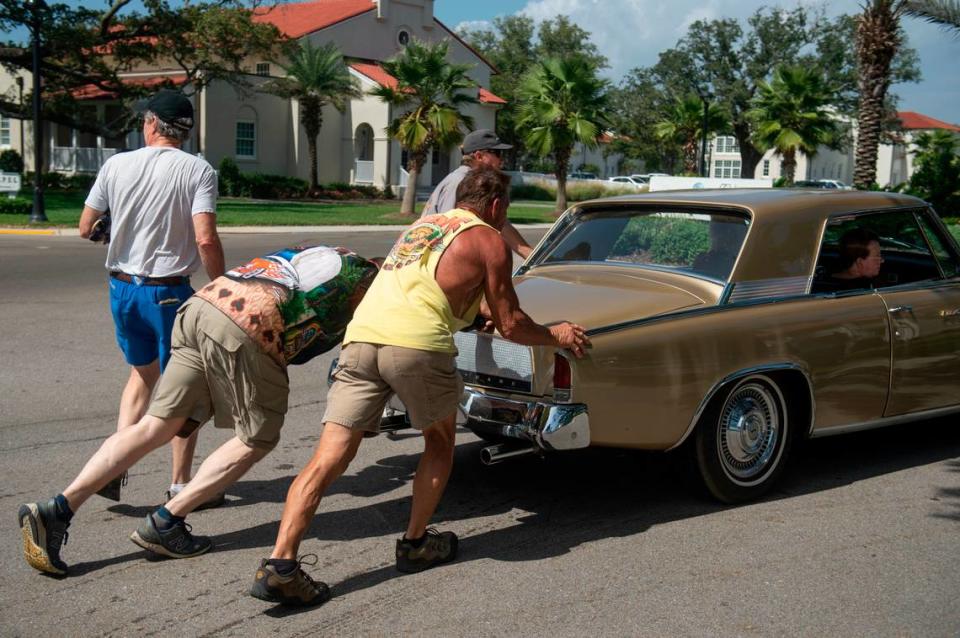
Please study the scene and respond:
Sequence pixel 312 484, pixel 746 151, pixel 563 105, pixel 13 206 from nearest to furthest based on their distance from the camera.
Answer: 1. pixel 312 484
2. pixel 13 206
3. pixel 563 105
4. pixel 746 151

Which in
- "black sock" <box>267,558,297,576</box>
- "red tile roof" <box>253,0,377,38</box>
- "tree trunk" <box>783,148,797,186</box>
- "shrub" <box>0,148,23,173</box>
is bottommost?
"black sock" <box>267,558,297,576</box>

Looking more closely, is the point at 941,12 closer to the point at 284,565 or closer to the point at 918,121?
the point at 284,565

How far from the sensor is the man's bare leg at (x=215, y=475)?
4.28m

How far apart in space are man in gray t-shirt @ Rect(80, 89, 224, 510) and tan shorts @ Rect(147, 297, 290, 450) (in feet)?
1.62

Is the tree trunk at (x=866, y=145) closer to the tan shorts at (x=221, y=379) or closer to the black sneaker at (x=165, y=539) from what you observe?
the tan shorts at (x=221, y=379)

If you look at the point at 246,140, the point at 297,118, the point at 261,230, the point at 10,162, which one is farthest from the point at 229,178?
the point at 261,230

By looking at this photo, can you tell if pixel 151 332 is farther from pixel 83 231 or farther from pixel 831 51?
pixel 831 51

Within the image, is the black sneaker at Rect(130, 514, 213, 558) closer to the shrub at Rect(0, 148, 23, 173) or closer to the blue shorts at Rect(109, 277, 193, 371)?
the blue shorts at Rect(109, 277, 193, 371)

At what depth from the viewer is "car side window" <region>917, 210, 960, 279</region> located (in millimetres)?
6266

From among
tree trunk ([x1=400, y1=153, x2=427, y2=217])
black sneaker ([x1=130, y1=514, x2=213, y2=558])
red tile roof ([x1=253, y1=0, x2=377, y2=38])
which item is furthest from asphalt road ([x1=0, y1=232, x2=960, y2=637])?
red tile roof ([x1=253, y1=0, x2=377, y2=38])

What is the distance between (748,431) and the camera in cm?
518

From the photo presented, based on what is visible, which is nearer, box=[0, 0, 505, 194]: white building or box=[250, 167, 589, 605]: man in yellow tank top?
box=[250, 167, 589, 605]: man in yellow tank top

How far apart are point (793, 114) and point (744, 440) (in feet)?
138

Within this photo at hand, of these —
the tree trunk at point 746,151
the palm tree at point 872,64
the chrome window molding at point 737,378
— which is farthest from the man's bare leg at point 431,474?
the tree trunk at point 746,151
